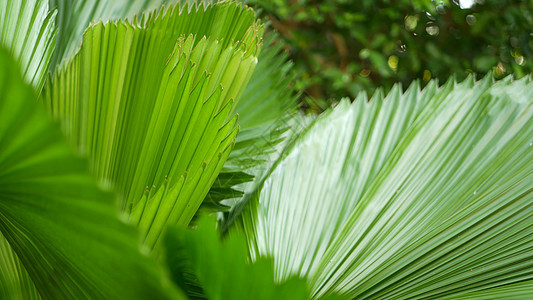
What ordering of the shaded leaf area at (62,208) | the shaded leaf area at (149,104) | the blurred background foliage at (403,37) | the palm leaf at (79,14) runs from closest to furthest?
1. the shaded leaf area at (62,208)
2. the shaded leaf area at (149,104)
3. the palm leaf at (79,14)
4. the blurred background foliage at (403,37)

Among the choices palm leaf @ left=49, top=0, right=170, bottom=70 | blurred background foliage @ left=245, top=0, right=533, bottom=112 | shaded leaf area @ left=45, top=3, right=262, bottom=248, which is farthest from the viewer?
blurred background foliage @ left=245, top=0, right=533, bottom=112

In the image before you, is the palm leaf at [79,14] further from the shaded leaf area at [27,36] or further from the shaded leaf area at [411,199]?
the shaded leaf area at [411,199]

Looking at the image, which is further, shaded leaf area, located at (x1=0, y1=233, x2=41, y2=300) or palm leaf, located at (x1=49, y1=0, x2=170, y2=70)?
palm leaf, located at (x1=49, y1=0, x2=170, y2=70)

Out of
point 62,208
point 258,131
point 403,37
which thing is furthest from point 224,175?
point 403,37

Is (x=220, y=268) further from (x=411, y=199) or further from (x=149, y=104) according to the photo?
(x=411, y=199)

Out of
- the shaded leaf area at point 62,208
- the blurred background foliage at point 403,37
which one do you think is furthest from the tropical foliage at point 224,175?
the blurred background foliage at point 403,37

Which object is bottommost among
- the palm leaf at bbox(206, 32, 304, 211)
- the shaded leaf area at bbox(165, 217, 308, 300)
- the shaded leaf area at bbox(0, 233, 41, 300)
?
the shaded leaf area at bbox(0, 233, 41, 300)

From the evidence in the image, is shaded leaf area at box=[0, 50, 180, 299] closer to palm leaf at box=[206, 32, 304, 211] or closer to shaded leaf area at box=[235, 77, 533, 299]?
shaded leaf area at box=[235, 77, 533, 299]

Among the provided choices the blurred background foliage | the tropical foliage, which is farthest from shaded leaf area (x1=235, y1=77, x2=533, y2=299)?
the blurred background foliage
